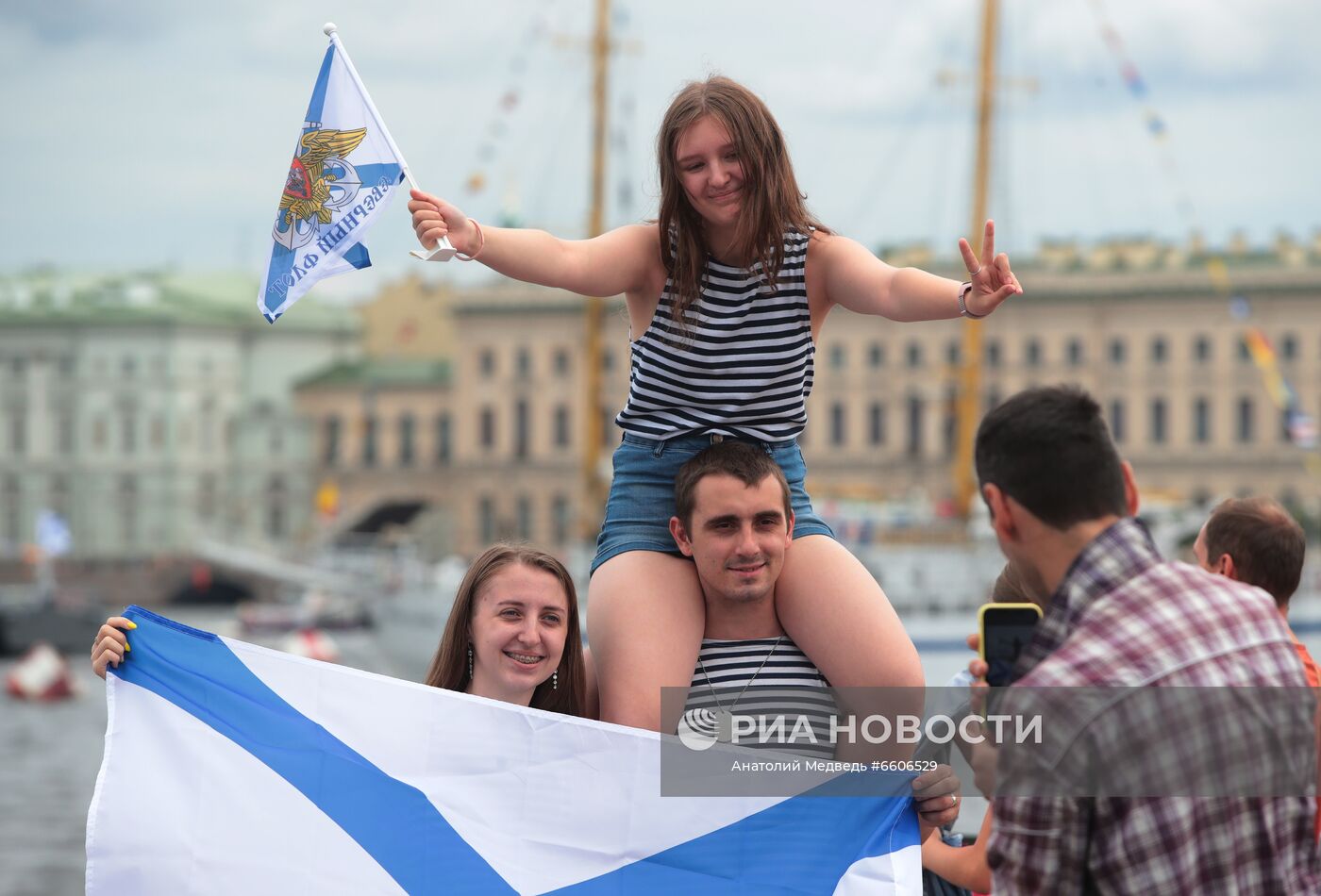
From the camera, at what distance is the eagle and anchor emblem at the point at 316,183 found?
385cm

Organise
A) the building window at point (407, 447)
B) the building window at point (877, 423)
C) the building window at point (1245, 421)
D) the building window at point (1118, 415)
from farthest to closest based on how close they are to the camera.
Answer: the building window at point (407, 447)
the building window at point (877, 423)
the building window at point (1118, 415)
the building window at point (1245, 421)

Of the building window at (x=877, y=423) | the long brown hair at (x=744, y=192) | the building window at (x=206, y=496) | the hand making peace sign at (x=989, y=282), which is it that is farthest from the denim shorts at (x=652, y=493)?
the building window at (x=206, y=496)

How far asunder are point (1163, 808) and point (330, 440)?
7549 centimetres

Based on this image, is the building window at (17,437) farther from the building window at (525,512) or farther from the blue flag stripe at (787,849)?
the blue flag stripe at (787,849)

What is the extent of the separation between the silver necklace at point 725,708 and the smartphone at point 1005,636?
877 mm

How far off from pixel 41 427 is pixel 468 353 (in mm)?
16649

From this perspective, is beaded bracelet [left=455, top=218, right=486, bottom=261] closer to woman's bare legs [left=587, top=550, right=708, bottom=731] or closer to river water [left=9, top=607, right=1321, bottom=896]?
woman's bare legs [left=587, top=550, right=708, bottom=731]

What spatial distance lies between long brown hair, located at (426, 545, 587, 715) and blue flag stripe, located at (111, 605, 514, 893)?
31 centimetres

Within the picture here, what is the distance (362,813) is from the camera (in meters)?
3.41

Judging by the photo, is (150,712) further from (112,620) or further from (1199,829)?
(1199,829)

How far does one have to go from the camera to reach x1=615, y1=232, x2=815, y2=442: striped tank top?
3.68 m

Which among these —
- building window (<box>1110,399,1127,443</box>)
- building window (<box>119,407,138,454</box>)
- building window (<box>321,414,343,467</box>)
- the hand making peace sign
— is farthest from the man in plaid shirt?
building window (<box>321,414,343,467</box>)

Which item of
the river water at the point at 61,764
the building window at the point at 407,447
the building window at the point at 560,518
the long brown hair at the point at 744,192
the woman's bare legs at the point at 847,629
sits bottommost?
the river water at the point at 61,764

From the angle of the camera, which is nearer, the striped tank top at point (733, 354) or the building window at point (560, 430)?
the striped tank top at point (733, 354)
